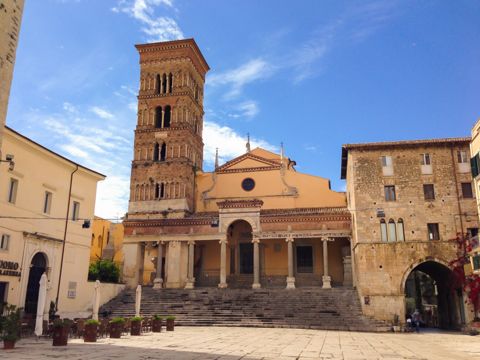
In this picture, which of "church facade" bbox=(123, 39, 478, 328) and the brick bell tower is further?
the brick bell tower

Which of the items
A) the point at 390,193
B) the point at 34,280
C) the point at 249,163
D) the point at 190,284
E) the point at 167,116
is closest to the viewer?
the point at 34,280

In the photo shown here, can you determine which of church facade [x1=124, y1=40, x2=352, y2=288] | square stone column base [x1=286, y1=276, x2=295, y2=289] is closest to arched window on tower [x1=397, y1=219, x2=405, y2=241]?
church facade [x1=124, y1=40, x2=352, y2=288]

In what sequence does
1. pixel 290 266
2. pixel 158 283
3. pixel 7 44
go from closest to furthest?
pixel 7 44
pixel 290 266
pixel 158 283

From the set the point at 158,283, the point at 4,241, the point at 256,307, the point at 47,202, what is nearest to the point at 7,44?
the point at 4,241

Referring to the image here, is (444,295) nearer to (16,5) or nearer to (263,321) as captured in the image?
(263,321)

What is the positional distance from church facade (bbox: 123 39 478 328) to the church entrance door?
0.09m

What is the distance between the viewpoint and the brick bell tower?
39188 mm

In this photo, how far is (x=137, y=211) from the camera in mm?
39250

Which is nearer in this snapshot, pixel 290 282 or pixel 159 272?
pixel 290 282

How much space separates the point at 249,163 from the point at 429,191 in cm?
1678

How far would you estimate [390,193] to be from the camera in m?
28.4

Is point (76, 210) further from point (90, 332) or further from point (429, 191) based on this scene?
point (429, 191)

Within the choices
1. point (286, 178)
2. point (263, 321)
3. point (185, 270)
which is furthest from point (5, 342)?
point (286, 178)

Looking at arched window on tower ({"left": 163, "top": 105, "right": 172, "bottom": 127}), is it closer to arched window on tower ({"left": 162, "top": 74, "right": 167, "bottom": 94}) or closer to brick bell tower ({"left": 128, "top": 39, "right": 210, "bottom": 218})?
brick bell tower ({"left": 128, "top": 39, "right": 210, "bottom": 218})
